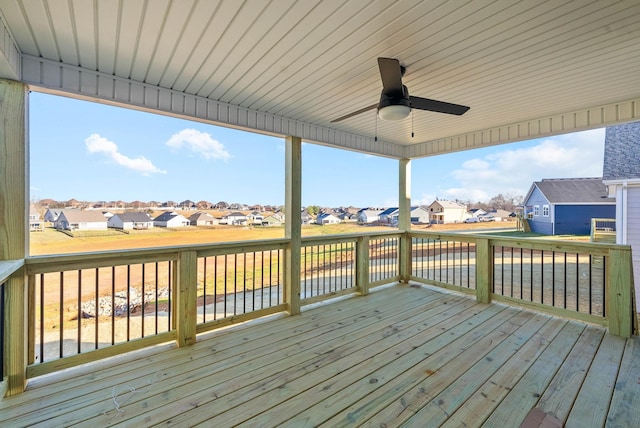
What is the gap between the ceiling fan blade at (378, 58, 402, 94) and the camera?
1.83m

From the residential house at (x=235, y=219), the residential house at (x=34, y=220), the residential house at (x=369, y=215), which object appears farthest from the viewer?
the residential house at (x=369, y=215)

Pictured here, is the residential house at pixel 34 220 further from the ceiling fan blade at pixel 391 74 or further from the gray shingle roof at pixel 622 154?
the gray shingle roof at pixel 622 154

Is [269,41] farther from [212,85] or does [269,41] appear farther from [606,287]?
[606,287]

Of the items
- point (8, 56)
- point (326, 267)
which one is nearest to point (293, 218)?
point (326, 267)

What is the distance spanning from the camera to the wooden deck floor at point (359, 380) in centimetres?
174

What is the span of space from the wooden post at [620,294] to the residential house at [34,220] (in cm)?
563

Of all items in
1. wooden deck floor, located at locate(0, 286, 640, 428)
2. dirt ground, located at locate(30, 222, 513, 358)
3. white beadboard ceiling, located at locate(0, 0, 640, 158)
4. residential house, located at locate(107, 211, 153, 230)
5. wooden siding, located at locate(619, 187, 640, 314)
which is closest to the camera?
white beadboard ceiling, located at locate(0, 0, 640, 158)

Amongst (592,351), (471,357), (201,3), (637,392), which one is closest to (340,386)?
(471,357)

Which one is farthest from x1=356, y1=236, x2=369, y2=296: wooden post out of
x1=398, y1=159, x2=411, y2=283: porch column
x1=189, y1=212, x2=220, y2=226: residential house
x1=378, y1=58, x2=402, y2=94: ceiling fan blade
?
x1=378, y1=58, x2=402, y2=94: ceiling fan blade

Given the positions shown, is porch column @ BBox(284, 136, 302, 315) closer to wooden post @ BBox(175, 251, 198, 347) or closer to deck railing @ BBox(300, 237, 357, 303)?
deck railing @ BBox(300, 237, 357, 303)

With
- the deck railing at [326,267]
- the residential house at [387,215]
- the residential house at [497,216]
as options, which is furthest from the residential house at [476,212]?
the deck railing at [326,267]

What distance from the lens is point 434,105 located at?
7.45 feet

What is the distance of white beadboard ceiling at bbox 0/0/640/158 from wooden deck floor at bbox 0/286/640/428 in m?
2.38

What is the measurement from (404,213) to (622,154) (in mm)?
3663
